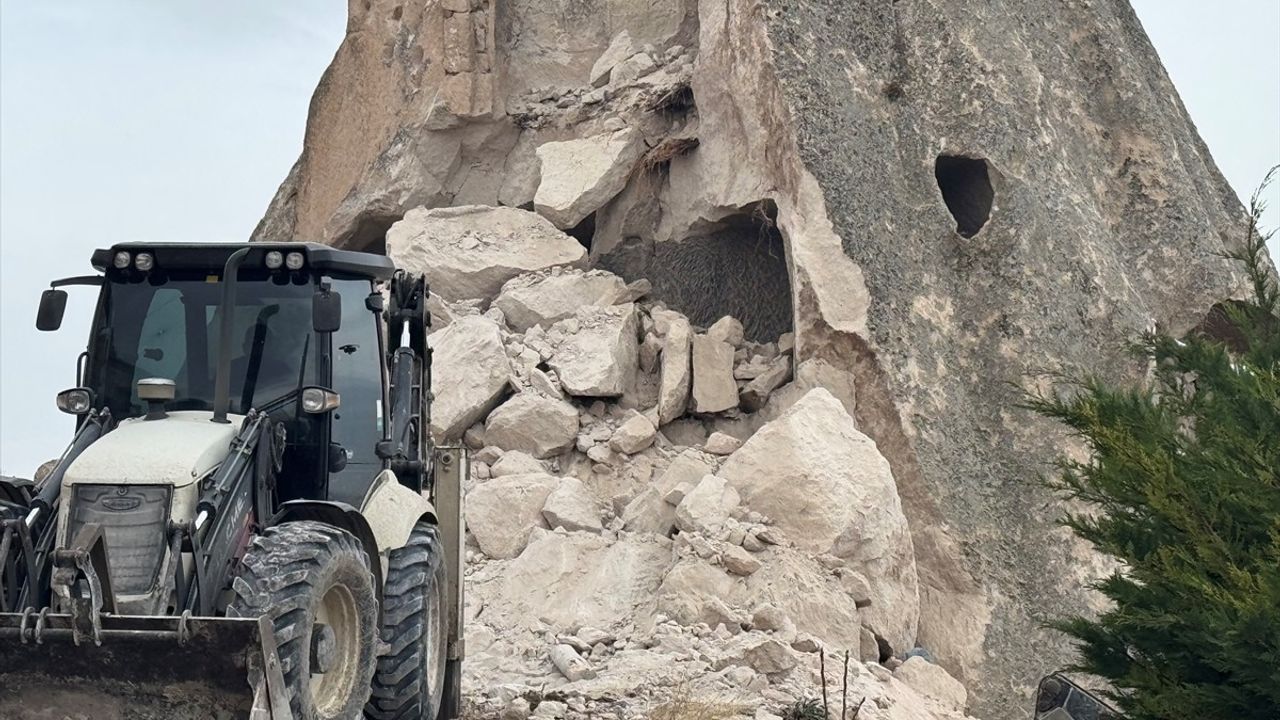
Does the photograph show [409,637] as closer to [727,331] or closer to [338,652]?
[338,652]

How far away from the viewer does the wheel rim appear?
7.30 metres

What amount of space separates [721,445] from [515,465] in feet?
6.01

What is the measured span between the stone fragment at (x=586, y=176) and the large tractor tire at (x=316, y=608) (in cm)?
961

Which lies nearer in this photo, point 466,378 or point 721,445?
point 721,445

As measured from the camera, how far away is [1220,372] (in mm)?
Answer: 9836

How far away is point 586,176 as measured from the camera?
16.9 meters

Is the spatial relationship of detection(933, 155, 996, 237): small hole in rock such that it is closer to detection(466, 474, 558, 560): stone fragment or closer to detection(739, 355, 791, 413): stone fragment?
detection(739, 355, 791, 413): stone fragment

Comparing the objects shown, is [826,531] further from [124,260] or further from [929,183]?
[124,260]

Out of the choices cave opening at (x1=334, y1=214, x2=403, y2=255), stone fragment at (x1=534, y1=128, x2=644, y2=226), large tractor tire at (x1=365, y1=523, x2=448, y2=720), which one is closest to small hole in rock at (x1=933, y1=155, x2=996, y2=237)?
stone fragment at (x1=534, y1=128, x2=644, y2=226)

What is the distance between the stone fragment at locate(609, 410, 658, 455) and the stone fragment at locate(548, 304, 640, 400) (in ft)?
1.42

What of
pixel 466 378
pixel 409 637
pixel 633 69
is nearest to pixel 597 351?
pixel 466 378

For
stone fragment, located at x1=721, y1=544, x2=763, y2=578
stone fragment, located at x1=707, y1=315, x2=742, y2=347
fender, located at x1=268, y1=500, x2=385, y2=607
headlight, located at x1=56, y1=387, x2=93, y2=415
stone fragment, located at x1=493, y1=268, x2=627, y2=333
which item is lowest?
A: stone fragment, located at x1=721, y1=544, x2=763, y2=578

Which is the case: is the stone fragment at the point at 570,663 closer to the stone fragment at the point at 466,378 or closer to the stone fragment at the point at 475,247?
the stone fragment at the point at 466,378

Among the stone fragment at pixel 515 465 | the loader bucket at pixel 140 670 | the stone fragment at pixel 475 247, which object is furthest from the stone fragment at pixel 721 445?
the loader bucket at pixel 140 670
